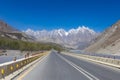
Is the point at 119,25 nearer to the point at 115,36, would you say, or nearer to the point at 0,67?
the point at 115,36

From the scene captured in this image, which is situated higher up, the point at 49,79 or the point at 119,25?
the point at 119,25

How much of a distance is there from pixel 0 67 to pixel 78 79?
16.1 ft

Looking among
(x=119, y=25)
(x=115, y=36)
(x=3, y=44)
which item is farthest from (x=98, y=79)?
(x=3, y=44)

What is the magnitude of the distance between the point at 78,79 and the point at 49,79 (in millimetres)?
1831

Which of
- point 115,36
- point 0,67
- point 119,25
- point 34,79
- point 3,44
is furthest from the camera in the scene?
point 3,44

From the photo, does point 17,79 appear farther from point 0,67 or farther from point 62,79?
point 62,79

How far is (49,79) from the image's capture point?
17.4 meters

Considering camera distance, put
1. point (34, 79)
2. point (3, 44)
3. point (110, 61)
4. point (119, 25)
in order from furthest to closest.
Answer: point (3, 44)
point (119, 25)
point (110, 61)
point (34, 79)

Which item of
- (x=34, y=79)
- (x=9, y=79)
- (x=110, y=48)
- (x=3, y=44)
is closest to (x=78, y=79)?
(x=34, y=79)

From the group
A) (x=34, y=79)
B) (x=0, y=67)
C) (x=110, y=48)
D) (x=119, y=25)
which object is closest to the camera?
(x=0, y=67)

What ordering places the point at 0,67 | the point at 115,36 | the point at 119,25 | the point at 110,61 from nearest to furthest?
1. the point at 0,67
2. the point at 110,61
3. the point at 115,36
4. the point at 119,25

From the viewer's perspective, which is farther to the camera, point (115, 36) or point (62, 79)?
point (115, 36)

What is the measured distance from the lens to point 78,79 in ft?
58.1

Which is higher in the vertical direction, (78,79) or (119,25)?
(119,25)
